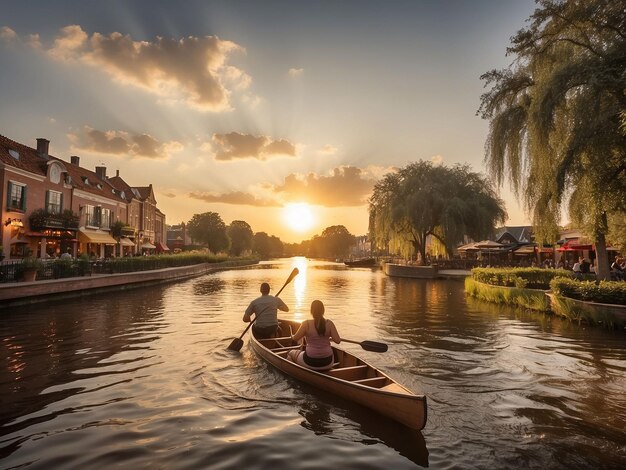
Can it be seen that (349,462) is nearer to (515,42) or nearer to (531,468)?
(531,468)

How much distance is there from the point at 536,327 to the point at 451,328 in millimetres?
2855

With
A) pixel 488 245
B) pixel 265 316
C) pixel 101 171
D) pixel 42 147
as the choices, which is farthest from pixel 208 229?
pixel 265 316

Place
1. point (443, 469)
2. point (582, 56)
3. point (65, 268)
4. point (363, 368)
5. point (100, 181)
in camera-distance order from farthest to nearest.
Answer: point (100, 181) < point (65, 268) < point (582, 56) < point (363, 368) < point (443, 469)

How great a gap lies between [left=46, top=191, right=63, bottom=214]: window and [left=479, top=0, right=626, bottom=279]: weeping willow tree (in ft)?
102

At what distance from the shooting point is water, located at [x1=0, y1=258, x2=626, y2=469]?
494 cm

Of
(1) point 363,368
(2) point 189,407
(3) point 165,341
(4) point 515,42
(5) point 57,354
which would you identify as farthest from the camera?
(4) point 515,42

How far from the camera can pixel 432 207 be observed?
36406 millimetres

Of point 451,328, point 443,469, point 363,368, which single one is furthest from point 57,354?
point 451,328

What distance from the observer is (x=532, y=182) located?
52.2 ft

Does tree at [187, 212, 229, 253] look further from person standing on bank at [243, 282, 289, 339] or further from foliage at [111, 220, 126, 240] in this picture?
person standing on bank at [243, 282, 289, 339]

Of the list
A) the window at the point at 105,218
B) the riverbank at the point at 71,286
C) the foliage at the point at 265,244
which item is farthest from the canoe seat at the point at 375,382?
the foliage at the point at 265,244

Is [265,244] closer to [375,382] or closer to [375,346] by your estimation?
[375,346]

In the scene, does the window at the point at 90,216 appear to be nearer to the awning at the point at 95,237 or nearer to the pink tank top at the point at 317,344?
the awning at the point at 95,237

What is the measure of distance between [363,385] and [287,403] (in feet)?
4.86
